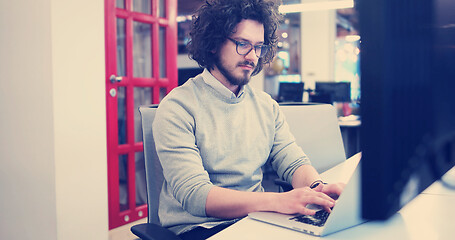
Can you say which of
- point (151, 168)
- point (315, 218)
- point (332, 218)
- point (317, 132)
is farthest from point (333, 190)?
point (317, 132)

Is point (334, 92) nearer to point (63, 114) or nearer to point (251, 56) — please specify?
point (63, 114)

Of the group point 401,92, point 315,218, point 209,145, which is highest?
point 401,92

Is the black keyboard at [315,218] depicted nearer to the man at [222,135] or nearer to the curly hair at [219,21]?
the man at [222,135]

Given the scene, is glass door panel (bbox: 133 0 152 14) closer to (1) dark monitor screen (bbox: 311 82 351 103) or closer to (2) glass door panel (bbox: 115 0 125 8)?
(2) glass door panel (bbox: 115 0 125 8)

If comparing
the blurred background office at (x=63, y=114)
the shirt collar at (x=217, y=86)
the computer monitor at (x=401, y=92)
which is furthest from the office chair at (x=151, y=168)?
the computer monitor at (x=401, y=92)

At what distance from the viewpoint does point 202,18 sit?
1.54 meters

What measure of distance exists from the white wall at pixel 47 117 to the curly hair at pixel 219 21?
82cm

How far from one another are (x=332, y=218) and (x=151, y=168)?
67 cm

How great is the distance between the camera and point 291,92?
15.6 ft

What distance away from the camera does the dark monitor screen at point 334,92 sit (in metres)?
4.41

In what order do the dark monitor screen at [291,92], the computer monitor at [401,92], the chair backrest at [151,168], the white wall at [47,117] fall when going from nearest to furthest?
the computer monitor at [401,92], the chair backrest at [151,168], the white wall at [47,117], the dark monitor screen at [291,92]

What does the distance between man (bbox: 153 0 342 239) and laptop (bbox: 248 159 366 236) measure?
67 mm

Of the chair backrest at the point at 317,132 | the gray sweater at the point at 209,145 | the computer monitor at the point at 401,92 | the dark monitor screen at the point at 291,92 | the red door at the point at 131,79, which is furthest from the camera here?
the dark monitor screen at the point at 291,92

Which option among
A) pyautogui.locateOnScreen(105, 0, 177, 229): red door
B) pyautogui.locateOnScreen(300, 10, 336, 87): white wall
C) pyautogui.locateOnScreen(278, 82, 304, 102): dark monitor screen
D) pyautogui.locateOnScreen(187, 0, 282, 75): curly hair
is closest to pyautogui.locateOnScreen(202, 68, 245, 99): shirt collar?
pyautogui.locateOnScreen(187, 0, 282, 75): curly hair
